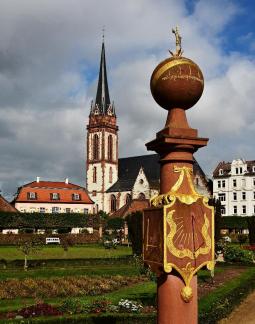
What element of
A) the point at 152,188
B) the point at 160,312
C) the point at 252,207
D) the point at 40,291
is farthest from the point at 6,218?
the point at 160,312

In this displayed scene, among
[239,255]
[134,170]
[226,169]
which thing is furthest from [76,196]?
[239,255]

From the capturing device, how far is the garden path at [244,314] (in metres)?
14.9

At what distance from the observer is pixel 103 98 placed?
106m

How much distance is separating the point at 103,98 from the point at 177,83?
101 m

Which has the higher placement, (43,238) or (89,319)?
(43,238)

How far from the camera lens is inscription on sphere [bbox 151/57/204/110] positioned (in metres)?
6.02

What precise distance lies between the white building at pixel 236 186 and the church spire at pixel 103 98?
1289 inches

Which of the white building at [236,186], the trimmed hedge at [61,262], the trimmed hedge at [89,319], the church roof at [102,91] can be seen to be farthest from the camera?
the church roof at [102,91]

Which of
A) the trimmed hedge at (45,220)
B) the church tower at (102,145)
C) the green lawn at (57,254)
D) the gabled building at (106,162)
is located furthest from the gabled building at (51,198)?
the green lawn at (57,254)

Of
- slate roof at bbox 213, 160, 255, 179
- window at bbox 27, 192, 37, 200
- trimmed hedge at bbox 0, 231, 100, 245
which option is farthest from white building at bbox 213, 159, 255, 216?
window at bbox 27, 192, 37, 200

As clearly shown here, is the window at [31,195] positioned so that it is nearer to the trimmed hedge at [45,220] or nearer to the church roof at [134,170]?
the trimmed hedge at [45,220]

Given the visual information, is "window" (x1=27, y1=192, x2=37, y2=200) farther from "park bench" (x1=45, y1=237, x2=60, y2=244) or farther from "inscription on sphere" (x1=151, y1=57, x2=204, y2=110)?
"inscription on sphere" (x1=151, y1=57, x2=204, y2=110)

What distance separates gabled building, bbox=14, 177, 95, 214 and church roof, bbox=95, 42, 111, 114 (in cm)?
A: 2409

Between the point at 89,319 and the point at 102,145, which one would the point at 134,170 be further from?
the point at 89,319
